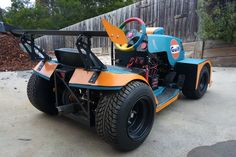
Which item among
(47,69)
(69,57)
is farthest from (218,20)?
(47,69)

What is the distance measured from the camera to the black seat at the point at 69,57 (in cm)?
236

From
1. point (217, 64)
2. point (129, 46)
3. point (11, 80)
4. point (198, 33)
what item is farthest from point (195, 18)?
point (11, 80)

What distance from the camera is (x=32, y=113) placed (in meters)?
3.23

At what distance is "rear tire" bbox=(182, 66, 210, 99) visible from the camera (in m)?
3.77

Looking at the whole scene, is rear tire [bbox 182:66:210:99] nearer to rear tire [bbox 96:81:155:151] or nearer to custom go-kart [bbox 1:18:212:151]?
custom go-kart [bbox 1:18:212:151]

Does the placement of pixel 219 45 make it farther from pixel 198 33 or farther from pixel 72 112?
pixel 72 112

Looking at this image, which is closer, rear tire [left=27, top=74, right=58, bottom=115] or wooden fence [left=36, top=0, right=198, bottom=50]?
rear tire [left=27, top=74, right=58, bottom=115]

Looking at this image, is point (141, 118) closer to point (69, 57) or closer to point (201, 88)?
point (69, 57)

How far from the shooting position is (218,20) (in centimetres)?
654

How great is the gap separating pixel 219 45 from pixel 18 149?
679cm

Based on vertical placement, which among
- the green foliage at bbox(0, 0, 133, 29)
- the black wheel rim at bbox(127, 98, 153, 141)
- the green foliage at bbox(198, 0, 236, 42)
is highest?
the green foliage at bbox(0, 0, 133, 29)

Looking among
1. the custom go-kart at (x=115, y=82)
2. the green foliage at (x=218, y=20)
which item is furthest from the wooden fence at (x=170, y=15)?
the custom go-kart at (x=115, y=82)

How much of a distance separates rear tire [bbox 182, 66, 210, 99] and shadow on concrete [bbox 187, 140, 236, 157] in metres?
1.45

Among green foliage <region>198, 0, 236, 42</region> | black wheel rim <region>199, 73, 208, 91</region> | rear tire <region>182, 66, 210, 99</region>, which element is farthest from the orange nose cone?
green foliage <region>198, 0, 236, 42</region>
